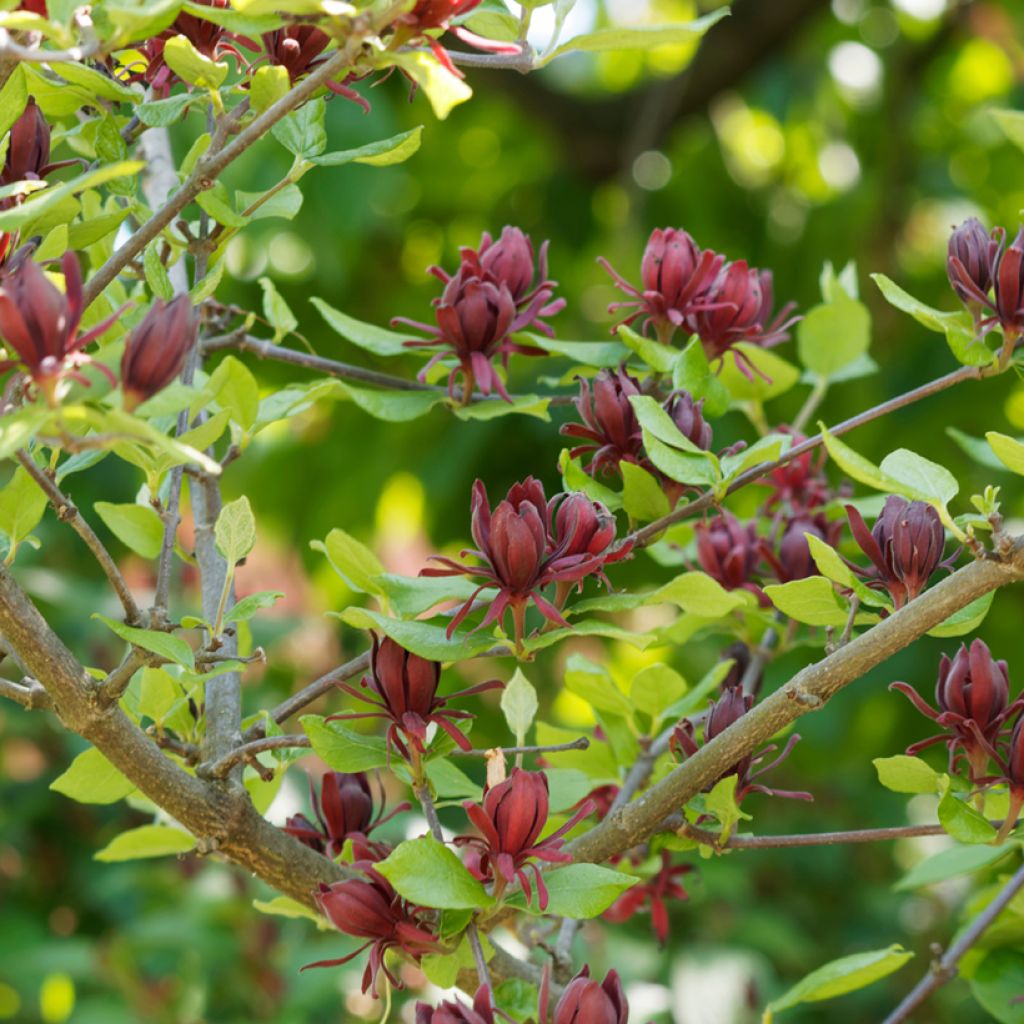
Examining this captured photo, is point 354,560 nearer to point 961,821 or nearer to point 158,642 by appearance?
point 158,642

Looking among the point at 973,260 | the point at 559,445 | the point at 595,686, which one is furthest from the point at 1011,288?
the point at 559,445

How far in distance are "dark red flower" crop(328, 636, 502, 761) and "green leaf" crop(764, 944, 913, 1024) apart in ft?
0.66

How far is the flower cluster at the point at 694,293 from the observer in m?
0.54

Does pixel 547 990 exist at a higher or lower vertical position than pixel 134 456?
lower

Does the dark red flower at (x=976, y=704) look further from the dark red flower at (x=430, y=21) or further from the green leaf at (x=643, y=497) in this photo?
the dark red flower at (x=430, y=21)

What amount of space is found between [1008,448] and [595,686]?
8.5 inches

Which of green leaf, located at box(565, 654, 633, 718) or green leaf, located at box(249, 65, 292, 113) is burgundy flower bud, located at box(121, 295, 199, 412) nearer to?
green leaf, located at box(249, 65, 292, 113)

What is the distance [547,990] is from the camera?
0.40 m

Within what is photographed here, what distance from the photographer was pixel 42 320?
33 centimetres

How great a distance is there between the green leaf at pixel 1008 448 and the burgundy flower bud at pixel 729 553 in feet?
0.59

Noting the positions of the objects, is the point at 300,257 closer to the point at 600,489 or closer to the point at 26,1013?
the point at 26,1013

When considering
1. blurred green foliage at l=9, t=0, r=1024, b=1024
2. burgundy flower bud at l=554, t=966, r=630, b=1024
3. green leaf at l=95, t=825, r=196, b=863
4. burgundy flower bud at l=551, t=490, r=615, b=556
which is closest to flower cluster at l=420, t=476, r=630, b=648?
burgundy flower bud at l=551, t=490, r=615, b=556

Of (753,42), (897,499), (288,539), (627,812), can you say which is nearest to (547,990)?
(627,812)

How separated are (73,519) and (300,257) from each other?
1512mm
